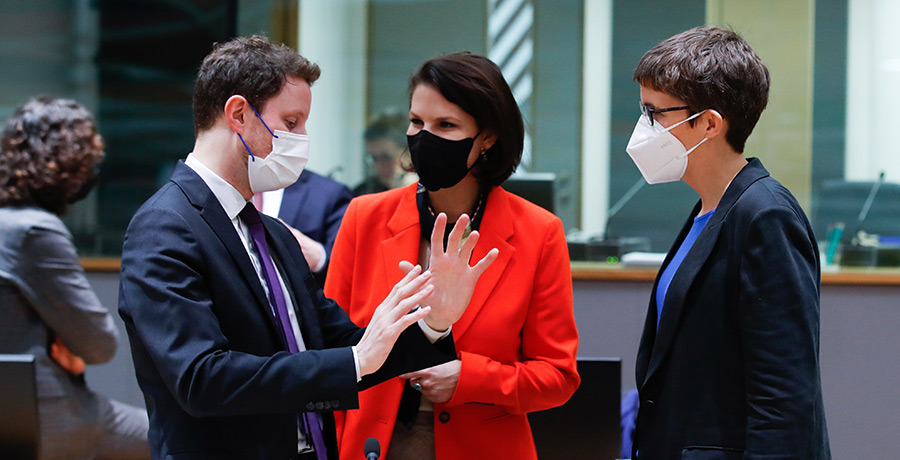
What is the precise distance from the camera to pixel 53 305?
250cm

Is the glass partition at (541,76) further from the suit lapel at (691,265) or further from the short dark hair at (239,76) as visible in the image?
the suit lapel at (691,265)

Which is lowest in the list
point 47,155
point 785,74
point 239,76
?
point 47,155

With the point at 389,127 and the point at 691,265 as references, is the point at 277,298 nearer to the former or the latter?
→ the point at 691,265

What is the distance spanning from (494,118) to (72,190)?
1.53 m

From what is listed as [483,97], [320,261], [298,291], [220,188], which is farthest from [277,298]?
[320,261]

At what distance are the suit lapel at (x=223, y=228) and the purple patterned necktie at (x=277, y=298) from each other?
7 centimetres

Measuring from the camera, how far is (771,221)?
139cm

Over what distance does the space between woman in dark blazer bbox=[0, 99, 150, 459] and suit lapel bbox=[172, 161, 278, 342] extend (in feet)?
4.06

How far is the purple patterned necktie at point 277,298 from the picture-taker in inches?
61.4

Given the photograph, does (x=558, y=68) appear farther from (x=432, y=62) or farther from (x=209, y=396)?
(x=209, y=396)

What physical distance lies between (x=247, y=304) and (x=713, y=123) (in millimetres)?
947

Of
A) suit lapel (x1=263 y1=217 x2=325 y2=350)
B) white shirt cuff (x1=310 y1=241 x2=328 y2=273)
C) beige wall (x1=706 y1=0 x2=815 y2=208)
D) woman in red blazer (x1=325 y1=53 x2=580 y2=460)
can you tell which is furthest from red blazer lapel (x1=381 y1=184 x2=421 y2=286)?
beige wall (x1=706 y1=0 x2=815 y2=208)

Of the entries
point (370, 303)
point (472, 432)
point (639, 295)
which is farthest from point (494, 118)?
point (639, 295)

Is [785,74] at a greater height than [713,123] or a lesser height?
greater
